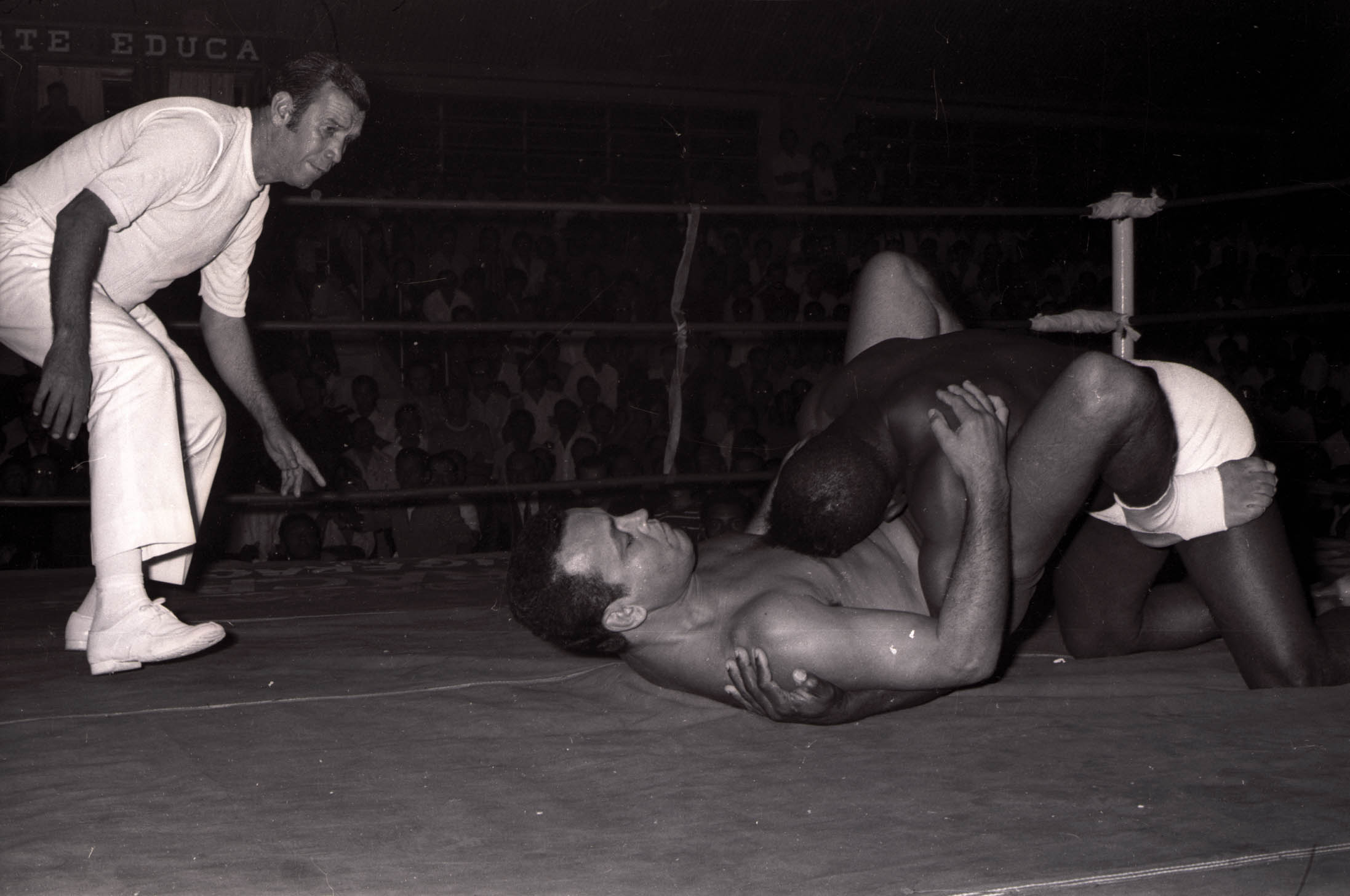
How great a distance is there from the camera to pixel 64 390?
2029 mm

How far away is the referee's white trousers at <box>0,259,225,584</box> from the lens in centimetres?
213

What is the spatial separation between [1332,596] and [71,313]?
2.55 m

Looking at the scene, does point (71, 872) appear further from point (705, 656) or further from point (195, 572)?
point (195, 572)

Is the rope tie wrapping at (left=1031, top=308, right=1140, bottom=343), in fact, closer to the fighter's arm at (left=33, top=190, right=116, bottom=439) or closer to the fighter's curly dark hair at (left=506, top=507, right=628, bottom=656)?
the fighter's curly dark hair at (left=506, top=507, right=628, bottom=656)

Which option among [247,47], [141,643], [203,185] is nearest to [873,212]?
[203,185]

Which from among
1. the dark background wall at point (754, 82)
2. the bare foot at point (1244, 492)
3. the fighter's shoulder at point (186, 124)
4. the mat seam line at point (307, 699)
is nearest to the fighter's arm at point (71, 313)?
the fighter's shoulder at point (186, 124)

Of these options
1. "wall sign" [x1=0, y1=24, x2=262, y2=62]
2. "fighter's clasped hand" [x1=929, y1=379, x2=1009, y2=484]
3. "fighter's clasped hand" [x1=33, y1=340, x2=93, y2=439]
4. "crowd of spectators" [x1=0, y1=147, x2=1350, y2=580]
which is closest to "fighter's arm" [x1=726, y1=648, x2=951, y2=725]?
"fighter's clasped hand" [x1=929, y1=379, x2=1009, y2=484]

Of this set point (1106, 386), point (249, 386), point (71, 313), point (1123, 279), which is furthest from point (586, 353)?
point (1106, 386)

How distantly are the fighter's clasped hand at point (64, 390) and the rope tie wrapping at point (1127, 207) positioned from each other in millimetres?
2537

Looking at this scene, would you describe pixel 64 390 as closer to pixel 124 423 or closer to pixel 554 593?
pixel 124 423

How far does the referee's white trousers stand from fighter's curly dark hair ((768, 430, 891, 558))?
108cm

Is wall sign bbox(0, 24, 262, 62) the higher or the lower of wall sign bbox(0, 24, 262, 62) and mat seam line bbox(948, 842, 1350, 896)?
the higher

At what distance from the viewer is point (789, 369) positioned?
261 inches

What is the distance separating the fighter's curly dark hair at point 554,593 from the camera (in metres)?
1.91
